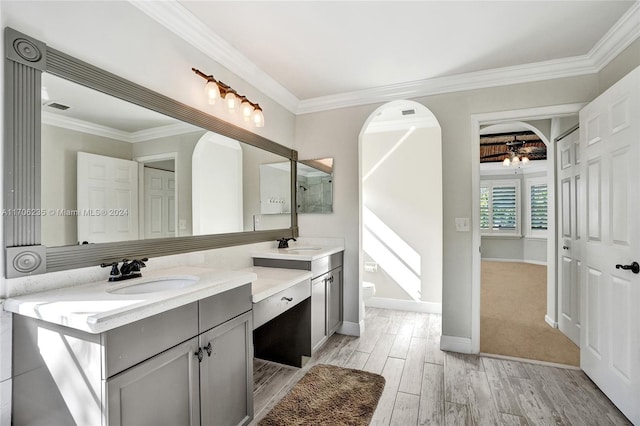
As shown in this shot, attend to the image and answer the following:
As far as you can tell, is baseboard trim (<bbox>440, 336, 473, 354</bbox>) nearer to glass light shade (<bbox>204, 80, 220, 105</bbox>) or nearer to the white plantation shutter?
glass light shade (<bbox>204, 80, 220, 105</bbox>)

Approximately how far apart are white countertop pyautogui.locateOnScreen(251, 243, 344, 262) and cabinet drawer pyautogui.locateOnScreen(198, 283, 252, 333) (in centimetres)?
86

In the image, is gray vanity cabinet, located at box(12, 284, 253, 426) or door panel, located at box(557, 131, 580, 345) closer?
gray vanity cabinet, located at box(12, 284, 253, 426)

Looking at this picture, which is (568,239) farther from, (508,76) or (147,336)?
(147,336)

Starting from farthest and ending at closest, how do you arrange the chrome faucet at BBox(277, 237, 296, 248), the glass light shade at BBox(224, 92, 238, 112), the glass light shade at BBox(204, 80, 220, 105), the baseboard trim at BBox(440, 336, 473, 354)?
1. the chrome faucet at BBox(277, 237, 296, 248)
2. the baseboard trim at BBox(440, 336, 473, 354)
3. the glass light shade at BBox(224, 92, 238, 112)
4. the glass light shade at BBox(204, 80, 220, 105)

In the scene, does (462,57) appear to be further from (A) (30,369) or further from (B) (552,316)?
(A) (30,369)

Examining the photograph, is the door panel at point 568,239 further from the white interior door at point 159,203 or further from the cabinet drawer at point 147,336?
the white interior door at point 159,203

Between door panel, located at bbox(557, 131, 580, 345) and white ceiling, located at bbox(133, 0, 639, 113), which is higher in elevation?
white ceiling, located at bbox(133, 0, 639, 113)

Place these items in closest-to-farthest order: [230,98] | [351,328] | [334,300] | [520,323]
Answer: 1. [230,98]
2. [334,300]
3. [351,328]
4. [520,323]

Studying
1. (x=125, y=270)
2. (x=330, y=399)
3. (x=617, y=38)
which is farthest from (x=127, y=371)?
(x=617, y=38)

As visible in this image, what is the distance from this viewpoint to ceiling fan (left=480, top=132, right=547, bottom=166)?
5535mm

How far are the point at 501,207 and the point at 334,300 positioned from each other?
6600mm

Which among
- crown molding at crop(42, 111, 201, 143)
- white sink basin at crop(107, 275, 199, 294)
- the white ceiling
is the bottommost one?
white sink basin at crop(107, 275, 199, 294)

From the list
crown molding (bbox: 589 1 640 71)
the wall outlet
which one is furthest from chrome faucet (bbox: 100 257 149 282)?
crown molding (bbox: 589 1 640 71)

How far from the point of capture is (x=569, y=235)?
3.02 m
